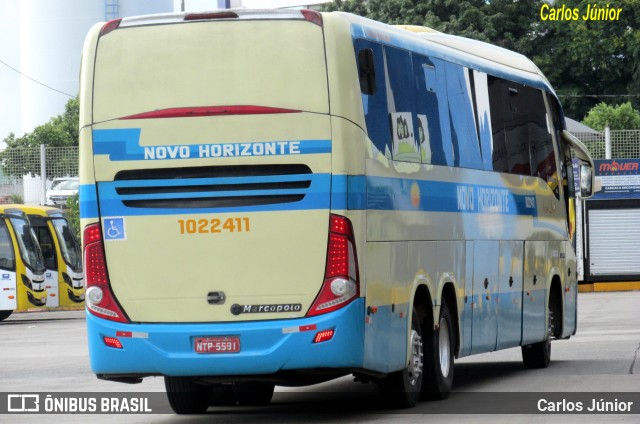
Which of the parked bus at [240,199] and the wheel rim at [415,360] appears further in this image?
the wheel rim at [415,360]

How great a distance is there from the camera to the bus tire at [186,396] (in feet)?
45.7

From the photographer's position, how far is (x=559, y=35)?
71812 millimetres

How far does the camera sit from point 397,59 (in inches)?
538

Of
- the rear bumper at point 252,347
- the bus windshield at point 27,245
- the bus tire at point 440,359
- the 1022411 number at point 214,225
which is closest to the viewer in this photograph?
the rear bumper at point 252,347

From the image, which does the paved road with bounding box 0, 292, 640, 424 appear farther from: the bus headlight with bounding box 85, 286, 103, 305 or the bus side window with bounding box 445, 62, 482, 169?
the bus side window with bounding box 445, 62, 482, 169

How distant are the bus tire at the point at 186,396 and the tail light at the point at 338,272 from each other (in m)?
2.27

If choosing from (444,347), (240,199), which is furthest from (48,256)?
(240,199)

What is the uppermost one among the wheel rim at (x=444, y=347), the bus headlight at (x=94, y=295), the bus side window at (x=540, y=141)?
→ the bus side window at (x=540, y=141)

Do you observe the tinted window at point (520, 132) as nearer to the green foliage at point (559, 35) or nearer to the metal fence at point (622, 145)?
the metal fence at point (622, 145)

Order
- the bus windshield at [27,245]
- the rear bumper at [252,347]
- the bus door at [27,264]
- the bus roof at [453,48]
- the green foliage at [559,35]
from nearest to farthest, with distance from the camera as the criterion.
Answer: the rear bumper at [252,347] < the bus roof at [453,48] < the bus door at [27,264] < the bus windshield at [27,245] < the green foliage at [559,35]

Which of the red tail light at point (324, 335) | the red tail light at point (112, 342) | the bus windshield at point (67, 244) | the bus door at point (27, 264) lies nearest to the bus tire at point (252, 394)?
the red tail light at point (112, 342)

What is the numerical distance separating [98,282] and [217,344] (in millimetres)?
1162

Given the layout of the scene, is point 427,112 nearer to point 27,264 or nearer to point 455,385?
point 455,385

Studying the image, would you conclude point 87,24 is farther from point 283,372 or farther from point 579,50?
point 283,372
